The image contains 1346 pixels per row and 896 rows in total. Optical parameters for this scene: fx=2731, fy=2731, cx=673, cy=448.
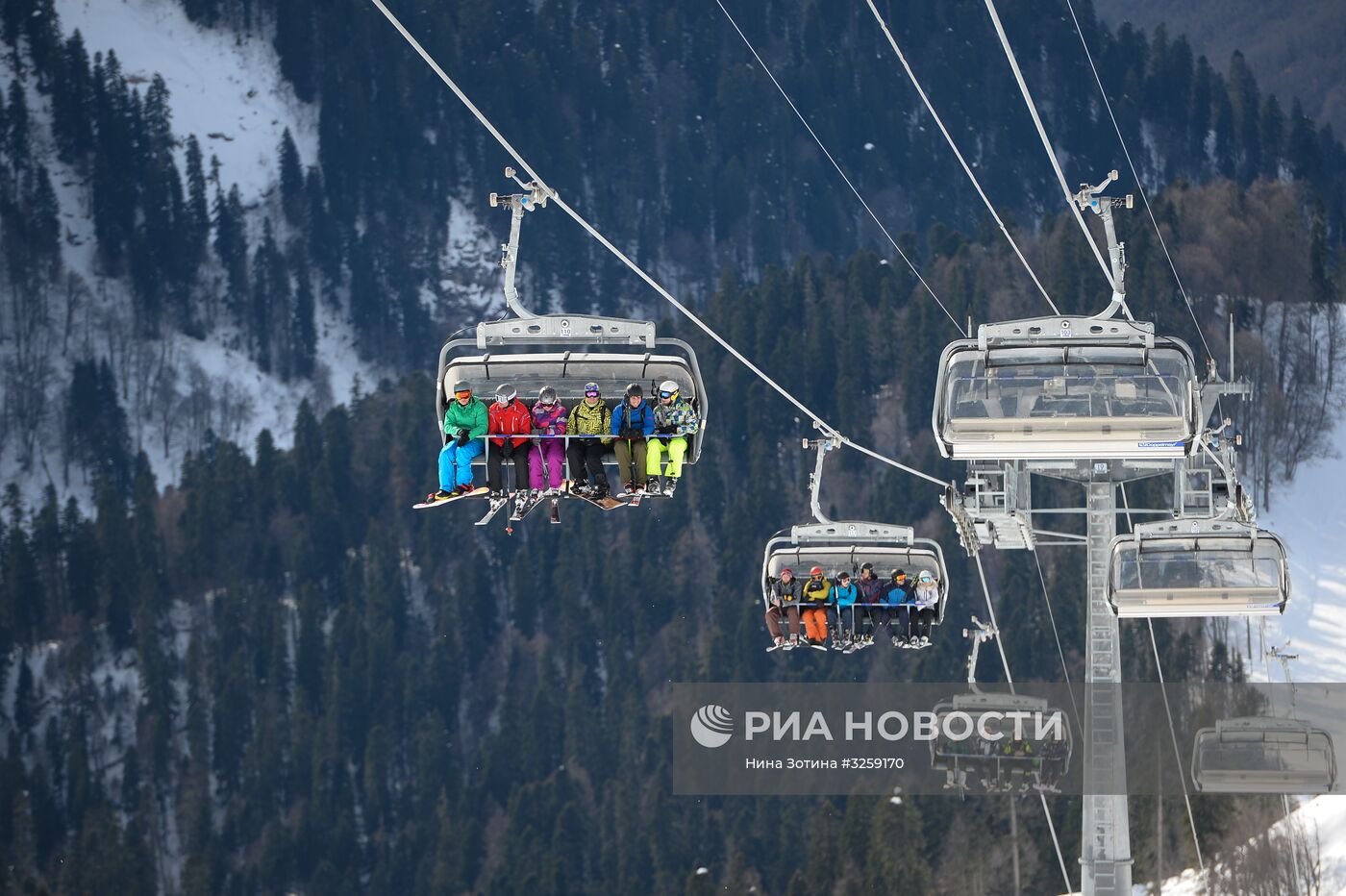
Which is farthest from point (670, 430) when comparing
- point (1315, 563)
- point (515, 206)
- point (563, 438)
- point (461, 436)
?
point (1315, 563)

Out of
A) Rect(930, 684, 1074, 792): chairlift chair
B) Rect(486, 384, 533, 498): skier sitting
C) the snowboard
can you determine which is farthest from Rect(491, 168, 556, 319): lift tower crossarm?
Rect(930, 684, 1074, 792): chairlift chair

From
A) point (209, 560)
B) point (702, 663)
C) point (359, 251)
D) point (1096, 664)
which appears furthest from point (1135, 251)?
point (1096, 664)

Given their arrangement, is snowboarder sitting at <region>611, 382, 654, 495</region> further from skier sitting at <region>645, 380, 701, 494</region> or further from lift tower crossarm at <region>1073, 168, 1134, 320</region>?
lift tower crossarm at <region>1073, 168, 1134, 320</region>

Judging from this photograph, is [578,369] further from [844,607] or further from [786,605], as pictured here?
[844,607]

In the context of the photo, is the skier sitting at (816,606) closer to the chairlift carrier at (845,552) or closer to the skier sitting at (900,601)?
the chairlift carrier at (845,552)

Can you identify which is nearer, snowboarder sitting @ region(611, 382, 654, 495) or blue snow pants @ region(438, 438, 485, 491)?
snowboarder sitting @ region(611, 382, 654, 495)

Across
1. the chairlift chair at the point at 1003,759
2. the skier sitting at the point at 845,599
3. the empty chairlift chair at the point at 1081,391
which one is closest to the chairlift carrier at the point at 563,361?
the empty chairlift chair at the point at 1081,391

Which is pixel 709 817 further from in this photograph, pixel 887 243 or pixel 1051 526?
pixel 887 243
